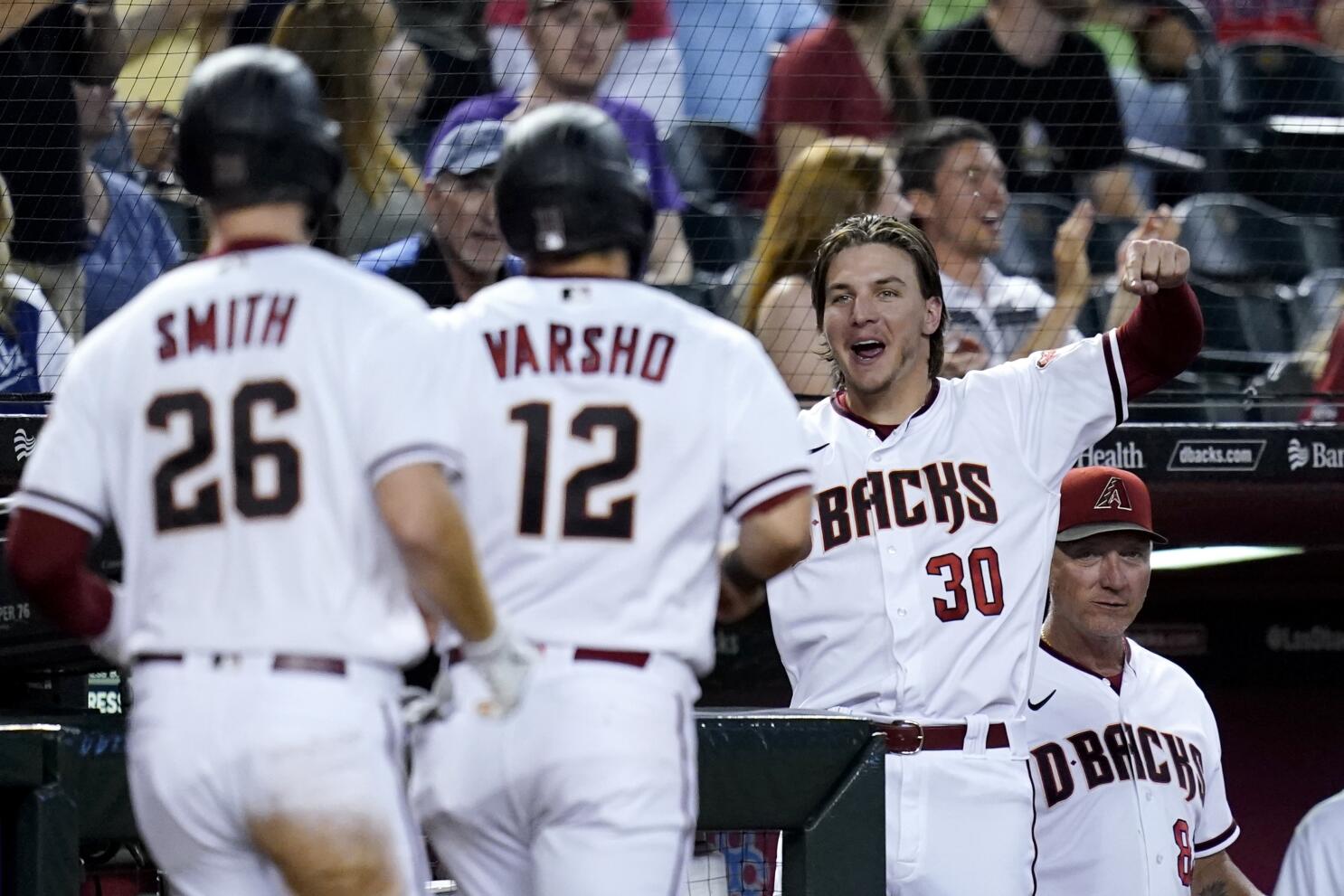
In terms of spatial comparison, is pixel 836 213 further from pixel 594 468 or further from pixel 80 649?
pixel 594 468

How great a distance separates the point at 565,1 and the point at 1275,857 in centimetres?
294

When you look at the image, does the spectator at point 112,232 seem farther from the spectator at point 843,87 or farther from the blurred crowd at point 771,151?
the spectator at point 843,87

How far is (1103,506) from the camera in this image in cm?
366

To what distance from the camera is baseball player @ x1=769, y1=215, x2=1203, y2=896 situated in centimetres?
309

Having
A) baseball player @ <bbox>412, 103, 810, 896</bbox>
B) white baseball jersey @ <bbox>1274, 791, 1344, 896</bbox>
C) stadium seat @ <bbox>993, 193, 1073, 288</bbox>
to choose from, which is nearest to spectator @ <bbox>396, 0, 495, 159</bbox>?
stadium seat @ <bbox>993, 193, 1073, 288</bbox>

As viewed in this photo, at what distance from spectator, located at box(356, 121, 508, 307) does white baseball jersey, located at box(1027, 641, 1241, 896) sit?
1.52m

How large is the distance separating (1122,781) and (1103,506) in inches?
19.8

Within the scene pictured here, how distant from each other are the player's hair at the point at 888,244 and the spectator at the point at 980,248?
1.21 m

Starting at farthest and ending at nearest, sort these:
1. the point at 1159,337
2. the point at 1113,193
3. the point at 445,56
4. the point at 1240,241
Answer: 1. the point at 1240,241
2. the point at 1113,193
3. the point at 445,56
4. the point at 1159,337

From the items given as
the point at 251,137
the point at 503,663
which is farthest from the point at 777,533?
the point at 251,137

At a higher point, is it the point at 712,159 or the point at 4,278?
the point at 712,159

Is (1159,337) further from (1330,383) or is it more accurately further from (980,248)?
(1330,383)

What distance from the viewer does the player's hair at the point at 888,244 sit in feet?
10.9

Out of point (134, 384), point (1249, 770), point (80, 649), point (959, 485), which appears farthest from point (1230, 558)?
point (134, 384)
